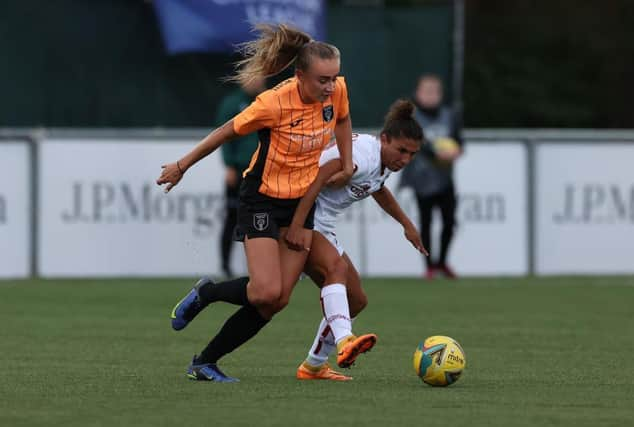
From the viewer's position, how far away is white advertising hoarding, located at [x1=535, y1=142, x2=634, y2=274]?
17.4 meters

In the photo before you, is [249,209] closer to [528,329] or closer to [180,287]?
[528,329]

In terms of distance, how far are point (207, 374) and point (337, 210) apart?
45.8 inches

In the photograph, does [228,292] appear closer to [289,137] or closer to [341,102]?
[289,137]

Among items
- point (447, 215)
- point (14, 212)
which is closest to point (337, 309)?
point (447, 215)

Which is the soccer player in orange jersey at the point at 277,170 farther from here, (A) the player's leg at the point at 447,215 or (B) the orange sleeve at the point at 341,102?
(A) the player's leg at the point at 447,215

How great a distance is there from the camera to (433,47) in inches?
728

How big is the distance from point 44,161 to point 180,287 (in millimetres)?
2138

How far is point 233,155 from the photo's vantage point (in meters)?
15.7

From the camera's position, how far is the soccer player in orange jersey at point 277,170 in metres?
8.12

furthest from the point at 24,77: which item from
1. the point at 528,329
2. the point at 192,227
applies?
the point at 528,329

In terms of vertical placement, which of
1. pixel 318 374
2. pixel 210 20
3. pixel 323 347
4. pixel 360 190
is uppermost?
pixel 210 20

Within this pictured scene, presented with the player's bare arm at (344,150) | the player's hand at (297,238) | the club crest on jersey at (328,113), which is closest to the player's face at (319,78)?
the club crest on jersey at (328,113)

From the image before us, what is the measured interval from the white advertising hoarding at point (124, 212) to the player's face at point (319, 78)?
8.18 m

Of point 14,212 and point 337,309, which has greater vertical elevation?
point 337,309
